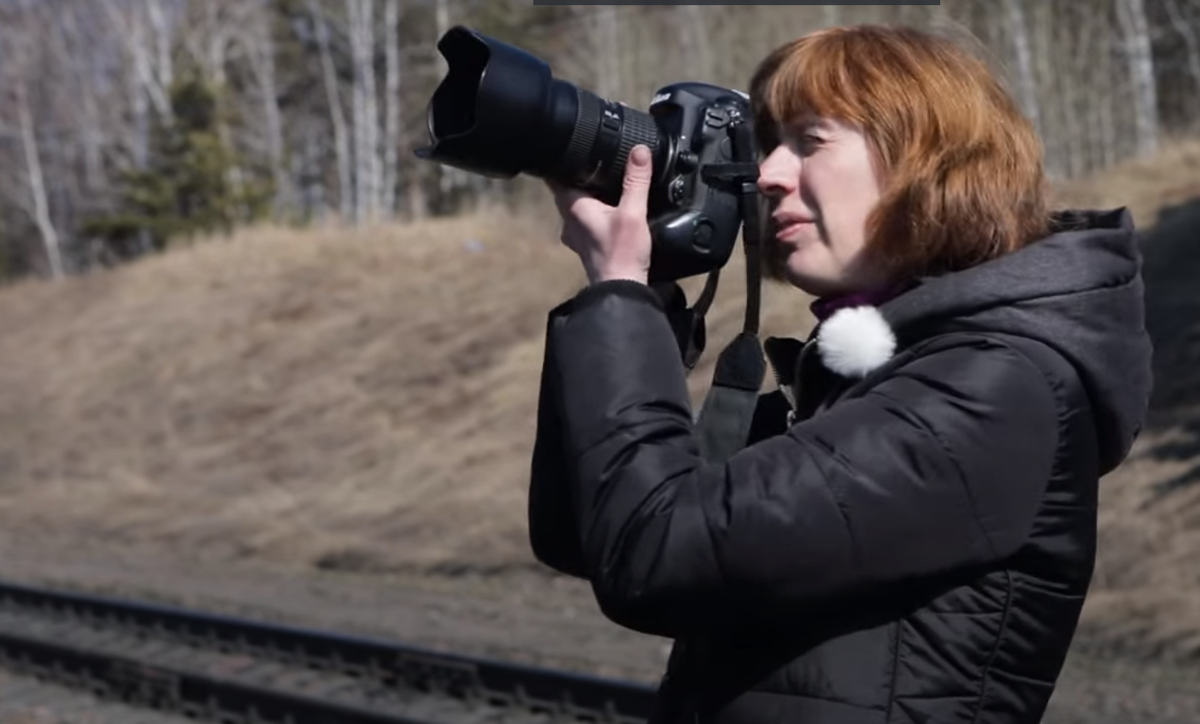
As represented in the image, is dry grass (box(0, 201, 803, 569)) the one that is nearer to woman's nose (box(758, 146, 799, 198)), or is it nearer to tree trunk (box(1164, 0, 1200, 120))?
woman's nose (box(758, 146, 799, 198))

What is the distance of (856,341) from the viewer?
209 centimetres

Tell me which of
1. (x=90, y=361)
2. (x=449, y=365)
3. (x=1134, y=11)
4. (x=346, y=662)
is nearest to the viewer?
(x=346, y=662)

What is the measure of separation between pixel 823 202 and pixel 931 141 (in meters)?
0.14

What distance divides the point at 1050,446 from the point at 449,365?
19010 millimetres

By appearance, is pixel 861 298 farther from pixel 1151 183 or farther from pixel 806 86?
pixel 1151 183

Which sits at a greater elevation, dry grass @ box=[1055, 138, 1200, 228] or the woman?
the woman

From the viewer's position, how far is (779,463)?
6.50ft

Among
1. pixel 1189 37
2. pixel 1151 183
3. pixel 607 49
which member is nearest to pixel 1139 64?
pixel 1189 37

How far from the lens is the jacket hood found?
2.02 m

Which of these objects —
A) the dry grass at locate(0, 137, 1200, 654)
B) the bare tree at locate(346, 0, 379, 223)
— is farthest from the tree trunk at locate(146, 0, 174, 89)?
the dry grass at locate(0, 137, 1200, 654)

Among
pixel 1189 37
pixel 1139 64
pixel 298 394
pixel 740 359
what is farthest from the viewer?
pixel 1189 37

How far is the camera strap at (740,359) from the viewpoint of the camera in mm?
2250

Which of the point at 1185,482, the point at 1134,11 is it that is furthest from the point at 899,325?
the point at 1134,11

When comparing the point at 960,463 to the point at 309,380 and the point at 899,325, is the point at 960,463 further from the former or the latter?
the point at 309,380
